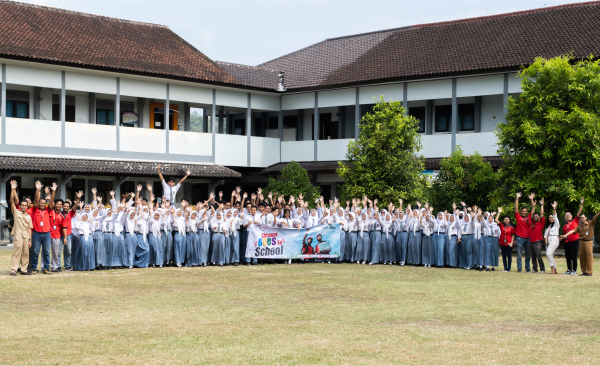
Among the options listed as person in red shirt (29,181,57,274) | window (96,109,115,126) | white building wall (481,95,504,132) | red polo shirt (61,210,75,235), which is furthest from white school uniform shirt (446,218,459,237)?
window (96,109,115,126)

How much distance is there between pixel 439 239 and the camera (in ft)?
66.2

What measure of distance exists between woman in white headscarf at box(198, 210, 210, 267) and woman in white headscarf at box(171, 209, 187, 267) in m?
0.45

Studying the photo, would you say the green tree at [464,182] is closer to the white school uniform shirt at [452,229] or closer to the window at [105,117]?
the white school uniform shirt at [452,229]

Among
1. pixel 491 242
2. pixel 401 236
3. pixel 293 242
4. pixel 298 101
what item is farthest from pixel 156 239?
pixel 298 101

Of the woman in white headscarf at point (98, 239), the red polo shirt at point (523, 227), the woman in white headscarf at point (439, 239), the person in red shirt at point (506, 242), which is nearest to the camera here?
the woman in white headscarf at point (98, 239)

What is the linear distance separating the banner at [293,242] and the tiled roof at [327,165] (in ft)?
33.0

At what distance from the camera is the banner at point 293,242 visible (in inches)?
811

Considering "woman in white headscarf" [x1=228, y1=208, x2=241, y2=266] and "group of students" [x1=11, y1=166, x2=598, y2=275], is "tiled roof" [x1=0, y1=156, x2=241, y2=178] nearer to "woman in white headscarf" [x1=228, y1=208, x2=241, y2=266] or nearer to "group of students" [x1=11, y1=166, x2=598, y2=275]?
"group of students" [x1=11, y1=166, x2=598, y2=275]

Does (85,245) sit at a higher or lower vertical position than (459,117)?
lower

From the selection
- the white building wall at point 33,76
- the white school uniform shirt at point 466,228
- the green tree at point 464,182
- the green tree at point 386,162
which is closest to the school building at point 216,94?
the white building wall at point 33,76

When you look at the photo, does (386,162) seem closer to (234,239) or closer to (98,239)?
(234,239)

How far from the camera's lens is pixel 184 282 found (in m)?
15.3

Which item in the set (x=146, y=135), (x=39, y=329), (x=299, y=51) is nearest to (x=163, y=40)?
(x=146, y=135)

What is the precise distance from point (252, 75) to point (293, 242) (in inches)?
642
